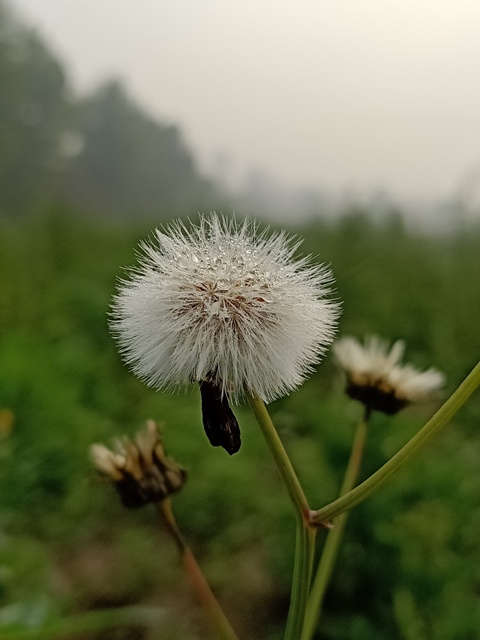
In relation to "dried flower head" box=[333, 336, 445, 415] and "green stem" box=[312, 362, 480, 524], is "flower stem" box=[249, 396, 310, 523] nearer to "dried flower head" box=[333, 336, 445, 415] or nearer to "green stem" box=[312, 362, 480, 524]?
"green stem" box=[312, 362, 480, 524]

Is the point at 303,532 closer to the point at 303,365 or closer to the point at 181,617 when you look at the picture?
the point at 303,365

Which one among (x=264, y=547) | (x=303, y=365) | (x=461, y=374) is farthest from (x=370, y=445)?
(x=461, y=374)

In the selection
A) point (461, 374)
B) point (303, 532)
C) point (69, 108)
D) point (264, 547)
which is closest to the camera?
point (303, 532)

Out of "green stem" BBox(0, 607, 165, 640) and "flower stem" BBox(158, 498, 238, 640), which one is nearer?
"flower stem" BBox(158, 498, 238, 640)

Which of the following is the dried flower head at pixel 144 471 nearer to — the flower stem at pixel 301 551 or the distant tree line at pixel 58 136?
the flower stem at pixel 301 551

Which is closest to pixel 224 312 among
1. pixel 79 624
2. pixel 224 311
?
pixel 224 311

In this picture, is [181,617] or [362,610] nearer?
[362,610]

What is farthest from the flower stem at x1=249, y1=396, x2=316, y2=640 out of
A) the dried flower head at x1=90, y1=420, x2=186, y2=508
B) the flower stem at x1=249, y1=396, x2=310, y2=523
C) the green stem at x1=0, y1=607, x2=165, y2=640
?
the green stem at x1=0, y1=607, x2=165, y2=640

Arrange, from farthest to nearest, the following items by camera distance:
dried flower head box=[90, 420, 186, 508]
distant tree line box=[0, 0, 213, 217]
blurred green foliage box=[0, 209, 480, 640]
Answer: distant tree line box=[0, 0, 213, 217]
blurred green foliage box=[0, 209, 480, 640]
dried flower head box=[90, 420, 186, 508]
